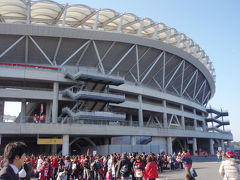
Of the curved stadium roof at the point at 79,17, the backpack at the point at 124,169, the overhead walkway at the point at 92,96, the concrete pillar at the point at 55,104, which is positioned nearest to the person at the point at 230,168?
the backpack at the point at 124,169

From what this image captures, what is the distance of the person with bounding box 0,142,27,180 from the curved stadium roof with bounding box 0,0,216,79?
112 ft

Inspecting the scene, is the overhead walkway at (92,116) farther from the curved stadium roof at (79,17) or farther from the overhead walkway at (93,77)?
the curved stadium roof at (79,17)

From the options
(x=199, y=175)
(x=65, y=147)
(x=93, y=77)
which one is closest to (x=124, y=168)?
(x=199, y=175)

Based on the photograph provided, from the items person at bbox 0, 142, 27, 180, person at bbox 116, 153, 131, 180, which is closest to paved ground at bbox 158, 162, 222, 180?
person at bbox 116, 153, 131, 180

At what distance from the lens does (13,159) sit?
9.98 ft

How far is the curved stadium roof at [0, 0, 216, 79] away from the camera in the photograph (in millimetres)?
35188

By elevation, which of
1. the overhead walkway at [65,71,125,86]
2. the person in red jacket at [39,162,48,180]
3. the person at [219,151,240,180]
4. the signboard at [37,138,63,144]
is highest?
the overhead walkway at [65,71,125,86]

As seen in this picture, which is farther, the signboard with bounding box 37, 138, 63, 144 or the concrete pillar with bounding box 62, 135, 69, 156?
the concrete pillar with bounding box 62, 135, 69, 156

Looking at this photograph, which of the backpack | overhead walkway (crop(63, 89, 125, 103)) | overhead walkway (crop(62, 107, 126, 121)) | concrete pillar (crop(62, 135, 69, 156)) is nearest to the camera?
the backpack

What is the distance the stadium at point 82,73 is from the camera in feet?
105

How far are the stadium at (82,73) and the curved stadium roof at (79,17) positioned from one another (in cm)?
15

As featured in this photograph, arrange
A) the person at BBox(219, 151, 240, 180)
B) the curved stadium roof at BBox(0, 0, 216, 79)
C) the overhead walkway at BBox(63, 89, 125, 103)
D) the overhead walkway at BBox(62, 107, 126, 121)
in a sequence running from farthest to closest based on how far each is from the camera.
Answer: the curved stadium roof at BBox(0, 0, 216, 79) → the overhead walkway at BBox(63, 89, 125, 103) → the overhead walkway at BBox(62, 107, 126, 121) → the person at BBox(219, 151, 240, 180)

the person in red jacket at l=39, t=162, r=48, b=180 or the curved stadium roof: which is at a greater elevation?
the curved stadium roof

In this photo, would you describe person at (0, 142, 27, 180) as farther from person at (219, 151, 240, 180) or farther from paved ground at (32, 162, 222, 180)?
paved ground at (32, 162, 222, 180)
